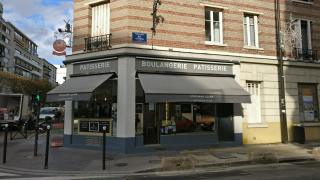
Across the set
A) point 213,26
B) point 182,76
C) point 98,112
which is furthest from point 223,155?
point 213,26

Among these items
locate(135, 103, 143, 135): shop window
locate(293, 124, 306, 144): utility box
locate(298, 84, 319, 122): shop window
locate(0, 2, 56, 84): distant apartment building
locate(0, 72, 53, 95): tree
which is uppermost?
locate(0, 2, 56, 84): distant apartment building

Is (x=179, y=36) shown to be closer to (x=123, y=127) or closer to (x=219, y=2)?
(x=219, y=2)

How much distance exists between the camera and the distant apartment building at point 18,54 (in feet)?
328

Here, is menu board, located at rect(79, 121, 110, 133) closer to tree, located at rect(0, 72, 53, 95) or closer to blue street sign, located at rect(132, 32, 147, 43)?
blue street sign, located at rect(132, 32, 147, 43)

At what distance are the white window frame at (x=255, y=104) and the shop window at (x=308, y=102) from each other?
255 centimetres

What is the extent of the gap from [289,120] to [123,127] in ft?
28.8

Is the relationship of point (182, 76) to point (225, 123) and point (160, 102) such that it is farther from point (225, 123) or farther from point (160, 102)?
point (225, 123)

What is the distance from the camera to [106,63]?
16.8 m

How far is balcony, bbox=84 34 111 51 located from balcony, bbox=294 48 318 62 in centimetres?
972

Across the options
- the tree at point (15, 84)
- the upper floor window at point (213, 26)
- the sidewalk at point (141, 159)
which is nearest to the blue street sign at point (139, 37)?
the upper floor window at point (213, 26)

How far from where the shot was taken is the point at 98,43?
56.9 feet

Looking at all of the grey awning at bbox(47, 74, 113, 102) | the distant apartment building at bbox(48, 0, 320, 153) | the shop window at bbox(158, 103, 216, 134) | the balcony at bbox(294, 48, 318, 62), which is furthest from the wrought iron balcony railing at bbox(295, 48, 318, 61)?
the grey awning at bbox(47, 74, 113, 102)

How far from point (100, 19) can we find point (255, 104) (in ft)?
27.1

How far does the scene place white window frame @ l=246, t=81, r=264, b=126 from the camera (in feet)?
63.0
